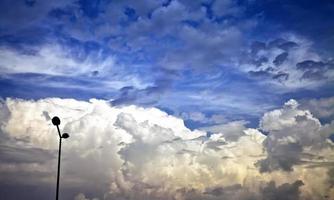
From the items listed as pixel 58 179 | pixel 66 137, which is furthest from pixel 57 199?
pixel 66 137

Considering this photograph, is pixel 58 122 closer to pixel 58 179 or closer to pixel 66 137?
pixel 66 137

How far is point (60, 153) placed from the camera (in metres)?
41.4

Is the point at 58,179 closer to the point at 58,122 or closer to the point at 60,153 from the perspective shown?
the point at 60,153

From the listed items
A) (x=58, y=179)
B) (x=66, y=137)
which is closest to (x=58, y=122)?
(x=66, y=137)

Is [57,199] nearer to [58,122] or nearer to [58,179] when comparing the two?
[58,179]

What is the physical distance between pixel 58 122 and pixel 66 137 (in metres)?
2.09

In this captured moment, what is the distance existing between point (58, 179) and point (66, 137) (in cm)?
391

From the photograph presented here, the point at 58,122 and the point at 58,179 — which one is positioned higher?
the point at 58,122

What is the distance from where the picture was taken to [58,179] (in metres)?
41.1

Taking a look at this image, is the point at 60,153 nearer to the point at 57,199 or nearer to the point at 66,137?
the point at 66,137

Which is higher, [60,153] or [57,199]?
[60,153]

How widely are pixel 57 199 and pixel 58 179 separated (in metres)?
2.01

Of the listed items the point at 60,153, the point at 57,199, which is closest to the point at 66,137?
the point at 60,153

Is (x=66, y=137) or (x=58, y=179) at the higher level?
(x=66, y=137)
